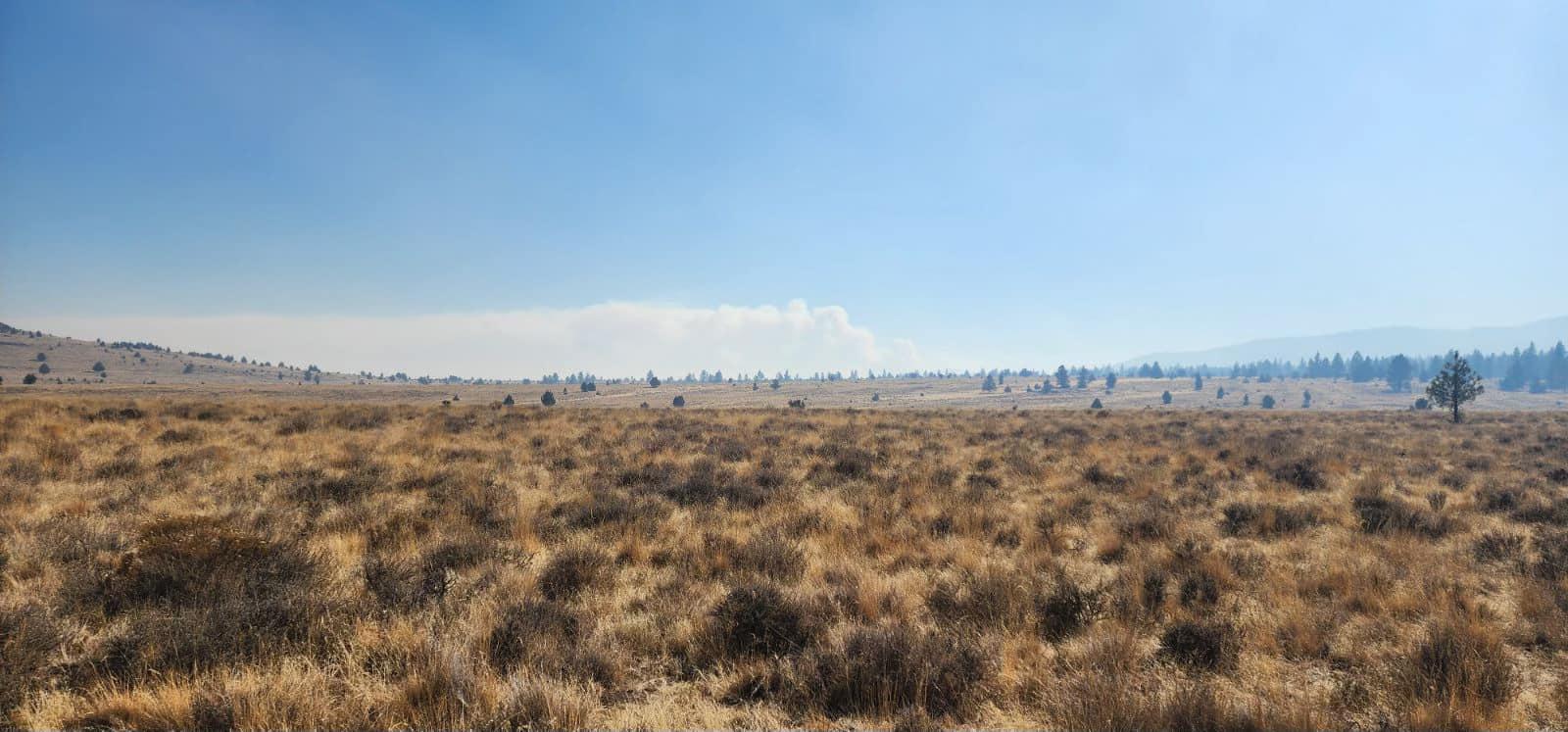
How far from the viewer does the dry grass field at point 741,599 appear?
4.30 metres

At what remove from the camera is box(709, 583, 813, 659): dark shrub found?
5480 millimetres

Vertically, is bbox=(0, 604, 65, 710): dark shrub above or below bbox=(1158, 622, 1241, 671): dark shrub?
above

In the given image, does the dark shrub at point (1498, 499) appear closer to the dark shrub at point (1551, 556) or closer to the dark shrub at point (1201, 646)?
the dark shrub at point (1551, 556)

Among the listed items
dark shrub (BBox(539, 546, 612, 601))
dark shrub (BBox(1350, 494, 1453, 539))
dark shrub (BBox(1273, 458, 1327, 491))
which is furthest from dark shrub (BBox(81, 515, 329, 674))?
dark shrub (BBox(1273, 458, 1327, 491))

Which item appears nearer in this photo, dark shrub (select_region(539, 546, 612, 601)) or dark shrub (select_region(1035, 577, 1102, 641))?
dark shrub (select_region(1035, 577, 1102, 641))

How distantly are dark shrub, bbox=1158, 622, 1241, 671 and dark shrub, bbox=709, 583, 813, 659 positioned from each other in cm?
347

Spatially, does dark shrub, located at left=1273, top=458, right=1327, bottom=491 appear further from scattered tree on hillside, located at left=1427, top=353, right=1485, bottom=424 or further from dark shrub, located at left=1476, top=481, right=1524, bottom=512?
scattered tree on hillside, located at left=1427, top=353, right=1485, bottom=424

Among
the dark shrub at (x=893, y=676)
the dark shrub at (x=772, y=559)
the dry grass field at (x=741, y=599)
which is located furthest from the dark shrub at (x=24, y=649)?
the dark shrub at (x=772, y=559)

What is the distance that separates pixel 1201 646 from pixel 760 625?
421cm

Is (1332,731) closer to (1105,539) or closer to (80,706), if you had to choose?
(1105,539)

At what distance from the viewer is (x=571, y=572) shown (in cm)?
718

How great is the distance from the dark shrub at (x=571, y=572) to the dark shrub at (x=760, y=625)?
200 centimetres

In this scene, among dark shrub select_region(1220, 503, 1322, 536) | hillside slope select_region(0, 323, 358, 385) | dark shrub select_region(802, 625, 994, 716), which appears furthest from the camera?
hillside slope select_region(0, 323, 358, 385)

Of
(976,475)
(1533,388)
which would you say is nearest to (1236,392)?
(1533,388)
